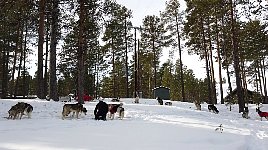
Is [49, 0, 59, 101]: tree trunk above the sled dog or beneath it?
above

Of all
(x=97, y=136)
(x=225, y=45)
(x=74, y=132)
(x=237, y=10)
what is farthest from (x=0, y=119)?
(x=225, y=45)

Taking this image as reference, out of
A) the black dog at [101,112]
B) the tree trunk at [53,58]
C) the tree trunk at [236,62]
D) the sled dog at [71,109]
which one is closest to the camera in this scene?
the sled dog at [71,109]

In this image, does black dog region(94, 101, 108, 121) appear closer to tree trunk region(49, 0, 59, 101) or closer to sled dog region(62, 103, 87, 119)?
sled dog region(62, 103, 87, 119)

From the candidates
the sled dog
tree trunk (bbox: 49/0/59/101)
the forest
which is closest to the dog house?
the forest

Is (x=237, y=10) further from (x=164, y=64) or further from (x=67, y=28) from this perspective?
(x=164, y=64)

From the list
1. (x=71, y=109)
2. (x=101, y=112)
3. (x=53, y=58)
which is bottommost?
(x=101, y=112)

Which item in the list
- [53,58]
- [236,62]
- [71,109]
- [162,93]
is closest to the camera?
[71,109]

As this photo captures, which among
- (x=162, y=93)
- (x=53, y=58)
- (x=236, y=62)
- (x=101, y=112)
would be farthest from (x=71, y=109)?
(x=162, y=93)

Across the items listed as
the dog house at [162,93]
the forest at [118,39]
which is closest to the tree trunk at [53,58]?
the forest at [118,39]

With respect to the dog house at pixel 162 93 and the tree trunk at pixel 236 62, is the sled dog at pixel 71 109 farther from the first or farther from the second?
the dog house at pixel 162 93

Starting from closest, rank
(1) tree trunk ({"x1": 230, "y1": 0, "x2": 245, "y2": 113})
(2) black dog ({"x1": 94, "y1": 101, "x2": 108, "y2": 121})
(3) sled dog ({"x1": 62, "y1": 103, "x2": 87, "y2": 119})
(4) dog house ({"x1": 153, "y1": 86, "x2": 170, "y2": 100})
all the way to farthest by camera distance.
Answer: (3) sled dog ({"x1": 62, "y1": 103, "x2": 87, "y2": 119})
(2) black dog ({"x1": 94, "y1": 101, "x2": 108, "y2": 121})
(1) tree trunk ({"x1": 230, "y1": 0, "x2": 245, "y2": 113})
(4) dog house ({"x1": 153, "y1": 86, "x2": 170, "y2": 100})

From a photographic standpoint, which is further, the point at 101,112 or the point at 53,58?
the point at 53,58

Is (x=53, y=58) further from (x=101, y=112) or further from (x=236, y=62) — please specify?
(x=236, y=62)

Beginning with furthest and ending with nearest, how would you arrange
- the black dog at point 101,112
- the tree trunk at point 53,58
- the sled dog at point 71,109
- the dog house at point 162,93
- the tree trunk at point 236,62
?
the dog house at point 162,93
the tree trunk at point 236,62
the tree trunk at point 53,58
the black dog at point 101,112
the sled dog at point 71,109
